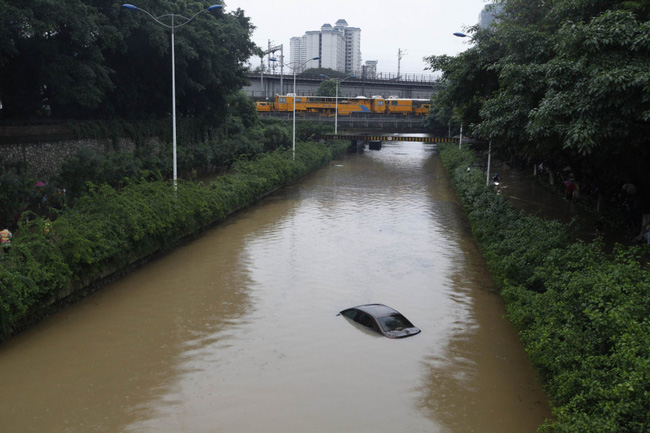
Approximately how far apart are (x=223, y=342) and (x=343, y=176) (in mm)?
34760

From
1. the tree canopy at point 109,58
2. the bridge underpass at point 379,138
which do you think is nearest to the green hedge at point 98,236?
the tree canopy at point 109,58

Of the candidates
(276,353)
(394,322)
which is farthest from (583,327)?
(276,353)

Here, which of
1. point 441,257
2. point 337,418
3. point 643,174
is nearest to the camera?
point 337,418

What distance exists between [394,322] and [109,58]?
2621 centimetres

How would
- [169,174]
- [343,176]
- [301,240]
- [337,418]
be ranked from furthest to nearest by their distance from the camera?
[343,176]
[169,174]
[301,240]
[337,418]

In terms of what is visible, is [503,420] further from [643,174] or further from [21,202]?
[21,202]

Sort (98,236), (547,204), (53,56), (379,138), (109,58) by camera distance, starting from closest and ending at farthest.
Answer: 1. (98,236)
2. (53,56)
3. (547,204)
4. (109,58)
5. (379,138)

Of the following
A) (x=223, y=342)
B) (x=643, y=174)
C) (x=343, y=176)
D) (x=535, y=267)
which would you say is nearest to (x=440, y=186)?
(x=343, y=176)

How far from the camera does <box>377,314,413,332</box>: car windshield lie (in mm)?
13188

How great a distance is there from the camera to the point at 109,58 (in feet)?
107

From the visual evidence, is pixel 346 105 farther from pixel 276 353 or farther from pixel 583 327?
pixel 583 327

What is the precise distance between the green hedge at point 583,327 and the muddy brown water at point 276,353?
1.28 m

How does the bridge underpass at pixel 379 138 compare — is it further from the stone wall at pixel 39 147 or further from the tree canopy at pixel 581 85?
the tree canopy at pixel 581 85

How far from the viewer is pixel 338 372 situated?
11.4m
